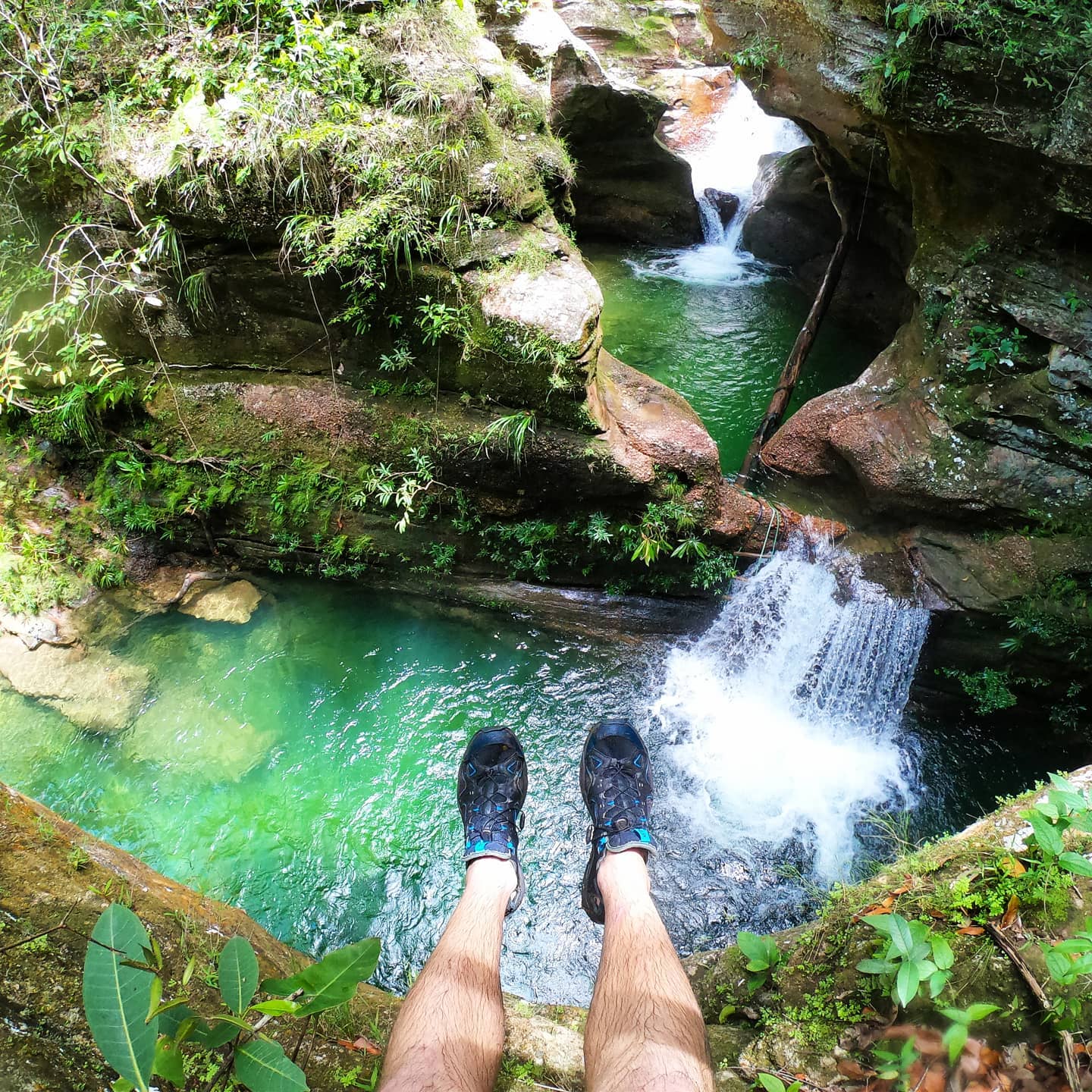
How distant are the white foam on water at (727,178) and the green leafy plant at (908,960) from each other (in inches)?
335

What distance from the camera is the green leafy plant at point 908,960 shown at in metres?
1.78

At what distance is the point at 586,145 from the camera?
908 cm

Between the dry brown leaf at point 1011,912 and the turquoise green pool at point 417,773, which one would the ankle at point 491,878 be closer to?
the turquoise green pool at point 417,773

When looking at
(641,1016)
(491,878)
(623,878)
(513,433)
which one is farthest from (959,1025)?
(513,433)

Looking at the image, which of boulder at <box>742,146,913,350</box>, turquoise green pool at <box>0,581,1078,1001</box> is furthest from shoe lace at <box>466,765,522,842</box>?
boulder at <box>742,146,913,350</box>


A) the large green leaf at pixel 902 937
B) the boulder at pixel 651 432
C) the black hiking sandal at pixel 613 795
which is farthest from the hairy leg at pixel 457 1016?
the boulder at pixel 651 432

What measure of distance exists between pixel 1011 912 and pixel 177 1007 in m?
2.41

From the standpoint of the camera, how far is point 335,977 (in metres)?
1.21

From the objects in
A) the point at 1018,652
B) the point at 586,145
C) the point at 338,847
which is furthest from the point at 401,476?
the point at 586,145

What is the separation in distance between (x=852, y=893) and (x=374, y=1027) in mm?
1789

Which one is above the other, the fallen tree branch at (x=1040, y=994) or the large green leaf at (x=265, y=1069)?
the large green leaf at (x=265, y=1069)

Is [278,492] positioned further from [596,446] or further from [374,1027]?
[374,1027]

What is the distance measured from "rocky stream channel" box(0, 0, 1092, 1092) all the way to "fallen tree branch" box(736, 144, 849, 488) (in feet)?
1.60

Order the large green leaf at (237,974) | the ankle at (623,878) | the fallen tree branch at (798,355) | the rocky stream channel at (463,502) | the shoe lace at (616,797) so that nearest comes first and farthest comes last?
the large green leaf at (237,974) → the ankle at (623,878) → the shoe lace at (616,797) → the rocky stream channel at (463,502) → the fallen tree branch at (798,355)
